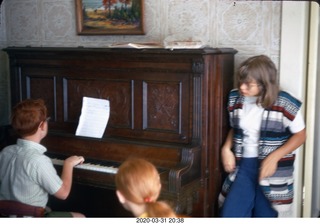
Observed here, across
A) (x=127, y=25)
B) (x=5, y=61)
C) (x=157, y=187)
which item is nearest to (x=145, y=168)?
(x=157, y=187)

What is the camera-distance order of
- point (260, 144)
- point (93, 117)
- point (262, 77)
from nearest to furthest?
point (262, 77), point (260, 144), point (93, 117)

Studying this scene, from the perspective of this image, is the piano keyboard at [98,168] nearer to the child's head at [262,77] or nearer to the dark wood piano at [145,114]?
the dark wood piano at [145,114]

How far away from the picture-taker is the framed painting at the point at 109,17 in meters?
2.68

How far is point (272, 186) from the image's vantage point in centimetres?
224

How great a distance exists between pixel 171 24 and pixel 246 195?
987mm

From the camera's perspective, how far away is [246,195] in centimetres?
227

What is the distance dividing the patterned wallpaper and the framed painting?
0.12 feet

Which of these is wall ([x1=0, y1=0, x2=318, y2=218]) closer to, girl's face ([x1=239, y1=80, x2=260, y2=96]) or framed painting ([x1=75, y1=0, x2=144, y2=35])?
framed painting ([x1=75, y1=0, x2=144, y2=35])

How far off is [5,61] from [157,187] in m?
2.06

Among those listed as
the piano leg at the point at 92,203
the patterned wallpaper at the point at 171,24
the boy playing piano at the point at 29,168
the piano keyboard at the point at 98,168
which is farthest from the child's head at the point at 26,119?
the patterned wallpaper at the point at 171,24

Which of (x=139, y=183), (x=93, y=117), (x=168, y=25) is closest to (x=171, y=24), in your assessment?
(x=168, y=25)

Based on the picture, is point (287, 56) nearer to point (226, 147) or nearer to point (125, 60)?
point (226, 147)

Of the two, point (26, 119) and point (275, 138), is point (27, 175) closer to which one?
point (26, 119)

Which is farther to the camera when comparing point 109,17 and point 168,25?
point 109,17
